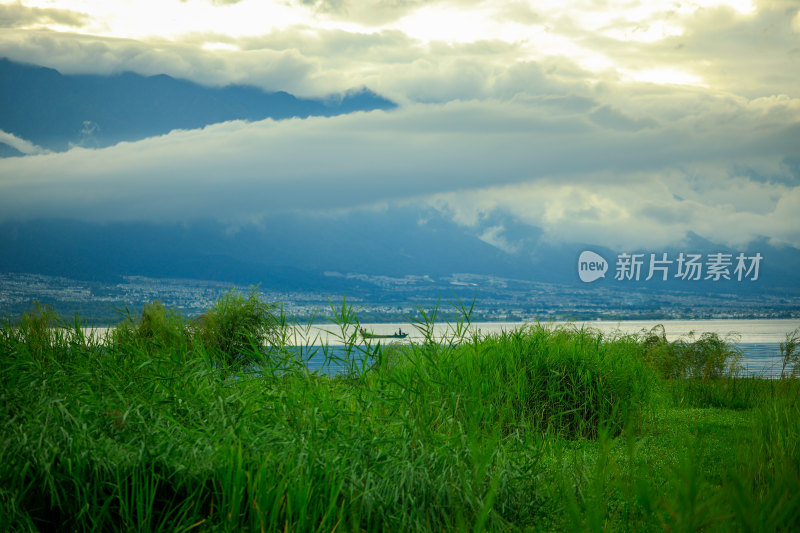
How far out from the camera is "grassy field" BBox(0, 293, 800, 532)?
14.5 feet

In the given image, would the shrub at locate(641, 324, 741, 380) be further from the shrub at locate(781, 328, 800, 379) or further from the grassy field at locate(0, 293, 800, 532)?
the grassy field at locate(0, 293, 800, 532)

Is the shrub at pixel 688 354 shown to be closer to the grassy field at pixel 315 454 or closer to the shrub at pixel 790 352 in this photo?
the shrub at pixel 790 352

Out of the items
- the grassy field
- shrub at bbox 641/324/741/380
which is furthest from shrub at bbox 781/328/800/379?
the grassy field

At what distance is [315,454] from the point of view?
488 cm

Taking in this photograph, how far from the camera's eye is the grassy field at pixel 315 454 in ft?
14.5

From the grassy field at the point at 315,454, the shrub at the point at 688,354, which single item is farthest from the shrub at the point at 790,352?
the grassy field at the point at 315,454

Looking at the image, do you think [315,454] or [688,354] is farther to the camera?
[688,354]

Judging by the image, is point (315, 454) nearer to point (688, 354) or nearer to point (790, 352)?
point (790, 352)

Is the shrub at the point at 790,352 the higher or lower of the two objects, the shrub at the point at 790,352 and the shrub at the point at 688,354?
the higher

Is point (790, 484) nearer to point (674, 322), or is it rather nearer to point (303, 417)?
point (303, 417)

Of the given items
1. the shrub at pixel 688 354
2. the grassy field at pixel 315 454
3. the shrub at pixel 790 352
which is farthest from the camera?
the shrub at pixel 688 354

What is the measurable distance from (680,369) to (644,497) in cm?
2516

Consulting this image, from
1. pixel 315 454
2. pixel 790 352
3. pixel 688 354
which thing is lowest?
pixel 688 354

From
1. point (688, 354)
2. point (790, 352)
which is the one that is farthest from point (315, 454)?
point (688, 354)
